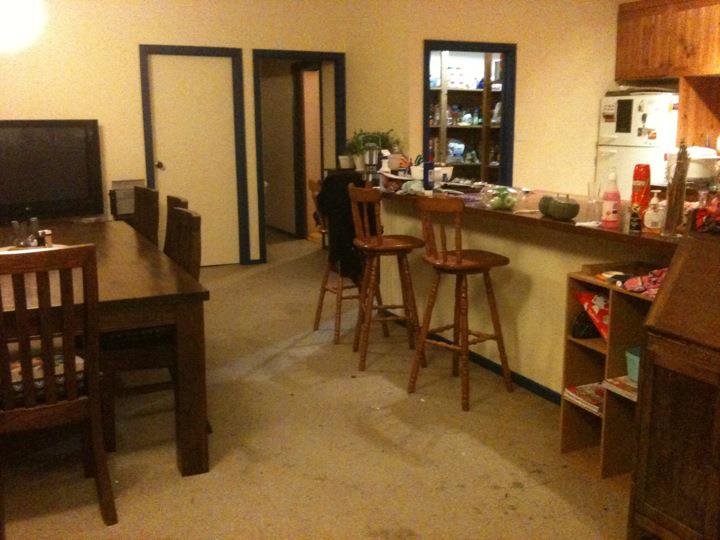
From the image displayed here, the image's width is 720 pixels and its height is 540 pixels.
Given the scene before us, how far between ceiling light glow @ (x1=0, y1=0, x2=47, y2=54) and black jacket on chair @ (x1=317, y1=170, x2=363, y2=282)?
2.67 metres

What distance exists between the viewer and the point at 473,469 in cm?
265

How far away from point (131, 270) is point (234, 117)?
377cm

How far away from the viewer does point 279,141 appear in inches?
319

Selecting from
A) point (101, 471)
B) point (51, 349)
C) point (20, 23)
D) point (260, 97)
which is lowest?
point (101, 471)

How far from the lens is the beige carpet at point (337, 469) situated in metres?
2.30

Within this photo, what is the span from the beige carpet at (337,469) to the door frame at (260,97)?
291 centimetres

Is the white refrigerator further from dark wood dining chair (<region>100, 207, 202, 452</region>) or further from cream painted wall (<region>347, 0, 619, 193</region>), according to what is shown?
dark wood dining chair (<region>100, 207, 202, 452</region>)

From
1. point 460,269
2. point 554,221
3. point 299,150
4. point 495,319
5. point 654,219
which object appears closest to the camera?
point 654,219

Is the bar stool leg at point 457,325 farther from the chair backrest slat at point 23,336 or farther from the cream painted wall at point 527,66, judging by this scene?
the cream painted wall at point 527,66

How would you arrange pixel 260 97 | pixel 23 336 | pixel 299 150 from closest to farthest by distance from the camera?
pixel 23 336
pixel 260 97
pixel 299 150

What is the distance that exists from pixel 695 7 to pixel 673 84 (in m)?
0.63

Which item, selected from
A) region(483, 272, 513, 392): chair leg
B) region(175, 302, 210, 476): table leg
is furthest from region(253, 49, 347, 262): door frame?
region(175, 302, 210, 476): table leg

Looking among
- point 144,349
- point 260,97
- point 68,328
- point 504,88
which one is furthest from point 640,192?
point 260,97

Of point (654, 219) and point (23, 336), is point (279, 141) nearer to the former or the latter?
point (654, 219)
